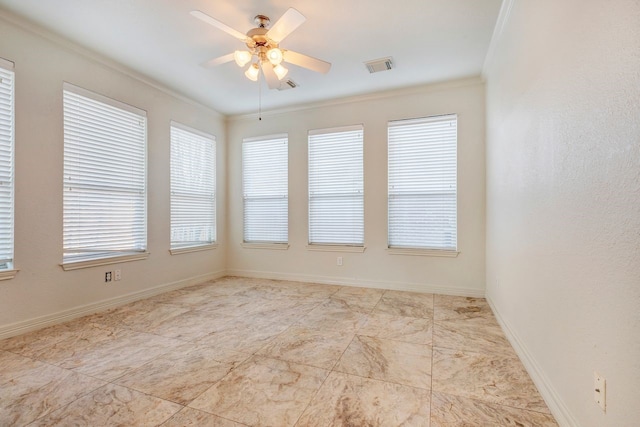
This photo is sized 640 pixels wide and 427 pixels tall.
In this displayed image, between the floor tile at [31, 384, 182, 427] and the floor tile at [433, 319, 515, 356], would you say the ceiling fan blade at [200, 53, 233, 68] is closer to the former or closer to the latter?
the floor tile at [31, 384, 182, 427]

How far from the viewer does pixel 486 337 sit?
2.64 metres

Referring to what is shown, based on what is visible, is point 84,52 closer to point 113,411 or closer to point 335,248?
point 113,411

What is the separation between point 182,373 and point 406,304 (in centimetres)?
249

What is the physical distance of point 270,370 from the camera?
2.12 m

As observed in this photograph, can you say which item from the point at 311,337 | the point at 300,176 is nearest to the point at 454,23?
the point at 300,176

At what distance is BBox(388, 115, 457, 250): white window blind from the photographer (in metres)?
4.02

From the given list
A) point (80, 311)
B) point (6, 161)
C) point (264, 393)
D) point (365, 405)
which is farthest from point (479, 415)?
point (6, 161)

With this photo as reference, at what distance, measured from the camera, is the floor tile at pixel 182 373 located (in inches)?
73.6

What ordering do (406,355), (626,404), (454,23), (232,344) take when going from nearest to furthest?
(626,404) < (406,355) < (232,344) < (454,23)

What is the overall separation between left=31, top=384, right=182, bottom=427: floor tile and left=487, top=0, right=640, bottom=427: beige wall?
207 cm

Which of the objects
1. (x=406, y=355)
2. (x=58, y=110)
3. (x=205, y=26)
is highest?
(x=205, y=26)

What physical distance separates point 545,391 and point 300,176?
151 inches

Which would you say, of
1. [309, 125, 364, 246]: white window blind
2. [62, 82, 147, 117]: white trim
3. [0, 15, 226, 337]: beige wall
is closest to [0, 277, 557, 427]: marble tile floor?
[0, 15, 226, 337]: beige wall

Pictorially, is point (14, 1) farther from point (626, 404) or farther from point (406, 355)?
point (626, 404)
